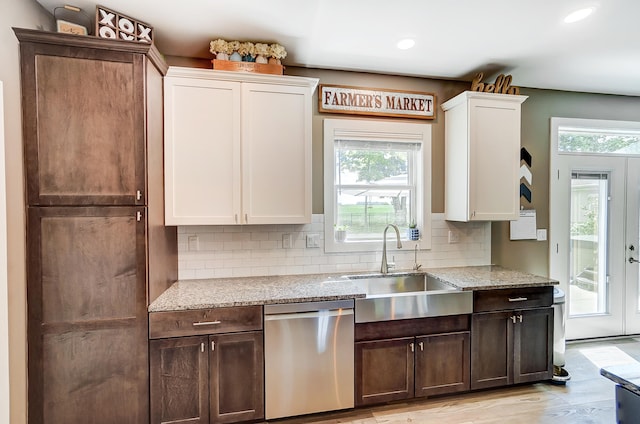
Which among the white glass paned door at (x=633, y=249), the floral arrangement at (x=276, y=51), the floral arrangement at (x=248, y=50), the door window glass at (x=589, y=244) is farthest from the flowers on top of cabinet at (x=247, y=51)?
the white glass paned door at (x=633, y=249)

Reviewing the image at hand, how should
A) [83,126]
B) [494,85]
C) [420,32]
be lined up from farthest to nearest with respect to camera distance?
1. [494,85]
2. [420,32]
3. [83,126]

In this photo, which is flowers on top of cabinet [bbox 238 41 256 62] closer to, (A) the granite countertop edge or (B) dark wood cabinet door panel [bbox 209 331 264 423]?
(B) dark wood cabinet door panel [bbox 209 331 264 423]

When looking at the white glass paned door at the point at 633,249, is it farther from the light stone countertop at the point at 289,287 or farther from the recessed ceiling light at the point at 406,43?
the recessed ceiling light at the point at 406,43

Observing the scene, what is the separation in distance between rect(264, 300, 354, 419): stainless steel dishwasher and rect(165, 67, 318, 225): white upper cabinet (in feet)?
2.29

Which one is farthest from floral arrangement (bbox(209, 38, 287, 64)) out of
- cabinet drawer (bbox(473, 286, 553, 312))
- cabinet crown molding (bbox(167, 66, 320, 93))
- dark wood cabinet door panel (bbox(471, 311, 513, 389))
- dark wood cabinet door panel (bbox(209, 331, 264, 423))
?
dark wood cabinet door panel (bbox(471, 311, 513, 389))

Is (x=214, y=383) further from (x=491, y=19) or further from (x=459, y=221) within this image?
(x=491, y=19)

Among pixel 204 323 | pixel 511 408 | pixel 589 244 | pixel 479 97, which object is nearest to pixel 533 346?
pixel 511 408

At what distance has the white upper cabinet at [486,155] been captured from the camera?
9.34 feet

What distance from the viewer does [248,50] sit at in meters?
2.43

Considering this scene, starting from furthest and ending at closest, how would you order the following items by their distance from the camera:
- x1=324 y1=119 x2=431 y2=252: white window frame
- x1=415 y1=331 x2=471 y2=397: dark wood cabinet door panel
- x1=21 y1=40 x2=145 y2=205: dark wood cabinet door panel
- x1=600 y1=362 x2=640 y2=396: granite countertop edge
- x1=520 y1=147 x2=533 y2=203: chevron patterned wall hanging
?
x1=520 y1=147 x2=533 y2=203: chevron patterned wall hanging → x1=324 y1=119 x2=431 y2=252: white window frame → x1=415 y1=331 x2=471 y2=397: dark wood cabinet door panel → x1=21 y1=40 x2=145 y2=205: dark wood cabinet door panel → x1=600 y1=362 x2=640 y2=396: granite countertop edge

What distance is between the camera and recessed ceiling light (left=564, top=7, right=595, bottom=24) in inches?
79.8

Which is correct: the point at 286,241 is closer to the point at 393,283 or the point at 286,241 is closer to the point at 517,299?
the point at 393,283

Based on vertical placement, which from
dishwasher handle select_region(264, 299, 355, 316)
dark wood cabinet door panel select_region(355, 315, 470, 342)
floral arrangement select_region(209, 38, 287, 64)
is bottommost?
dark wood cabinet door panel select_region(355, 315, 470, 342)

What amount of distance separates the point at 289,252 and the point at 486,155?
6.08ft
